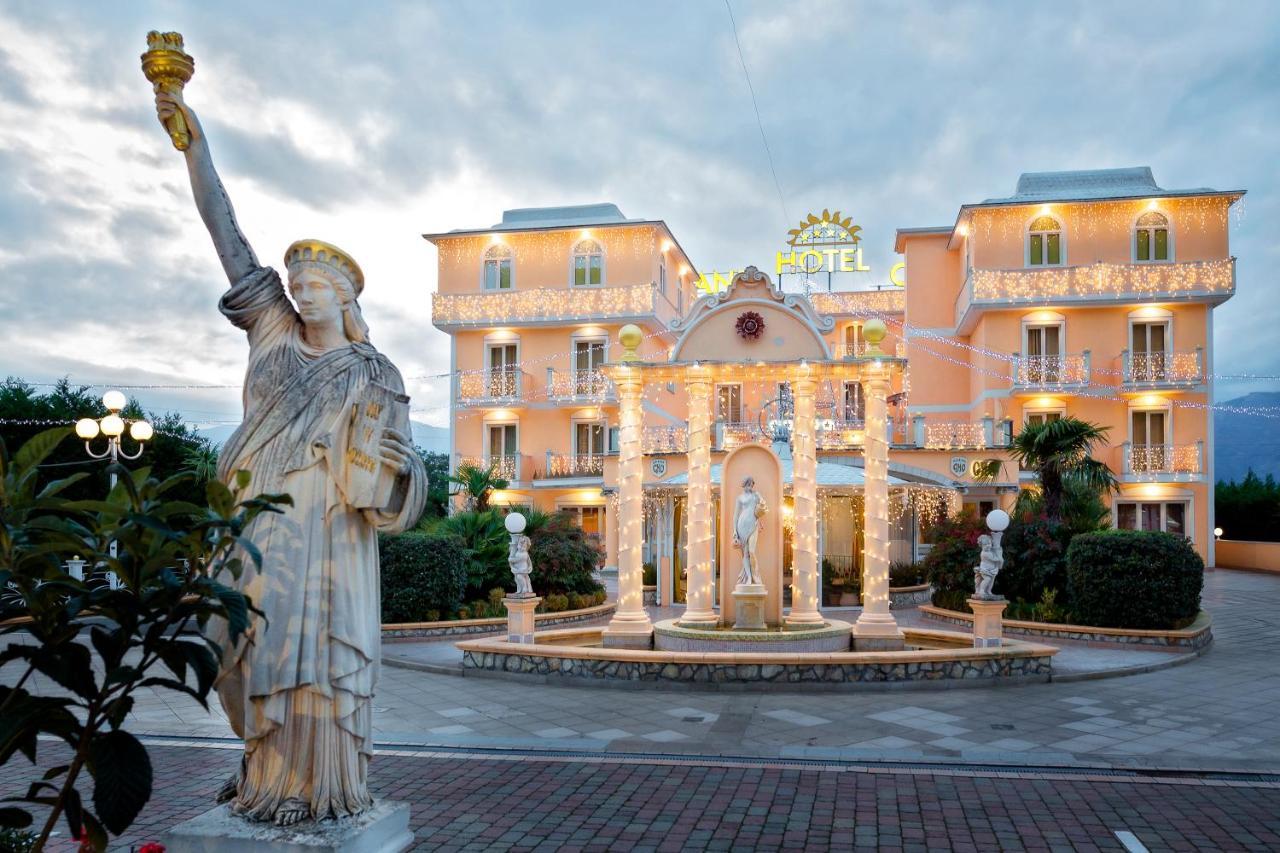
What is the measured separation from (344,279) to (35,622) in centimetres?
178

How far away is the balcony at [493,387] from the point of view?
107ft

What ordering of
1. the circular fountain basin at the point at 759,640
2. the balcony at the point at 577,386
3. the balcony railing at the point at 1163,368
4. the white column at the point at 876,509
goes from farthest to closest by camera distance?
1. the balcony at the point at 577,386
2. the balcony railing at the point at 1163,368
3. the white column at the point at 876,509
4. the circular fountain basin at the point at 759,640

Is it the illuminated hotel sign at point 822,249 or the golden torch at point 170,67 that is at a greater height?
the illuminated hotel sign at point 822,249

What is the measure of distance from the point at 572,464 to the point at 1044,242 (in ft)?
53.6

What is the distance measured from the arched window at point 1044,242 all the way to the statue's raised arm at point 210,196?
2895 cm

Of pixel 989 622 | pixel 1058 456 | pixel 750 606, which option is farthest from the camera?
pixel 1058 456

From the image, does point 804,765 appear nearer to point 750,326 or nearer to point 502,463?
point 750,326

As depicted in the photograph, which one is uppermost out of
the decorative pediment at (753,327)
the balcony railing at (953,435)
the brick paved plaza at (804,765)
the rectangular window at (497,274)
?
the rectangular window at (497,274)

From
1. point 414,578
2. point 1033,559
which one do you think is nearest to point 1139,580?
point 1033,559

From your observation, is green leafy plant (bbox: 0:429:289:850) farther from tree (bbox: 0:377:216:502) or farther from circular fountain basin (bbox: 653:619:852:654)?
tree (bbox: 0:377:216:502)

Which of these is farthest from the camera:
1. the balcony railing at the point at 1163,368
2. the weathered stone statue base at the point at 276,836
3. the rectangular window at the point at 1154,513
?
the rectangular window at the point at 1154,513

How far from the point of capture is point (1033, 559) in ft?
53.7

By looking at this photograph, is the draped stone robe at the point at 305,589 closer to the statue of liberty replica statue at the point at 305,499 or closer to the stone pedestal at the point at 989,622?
the statue of liberty replica statue at the point at 305,499

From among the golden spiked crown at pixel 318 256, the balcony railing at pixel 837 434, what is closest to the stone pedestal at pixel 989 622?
the golden spiked crown at pixel 318 256
